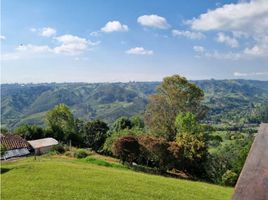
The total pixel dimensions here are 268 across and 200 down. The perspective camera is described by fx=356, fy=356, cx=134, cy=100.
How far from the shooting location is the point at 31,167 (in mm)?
32281

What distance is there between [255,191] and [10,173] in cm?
3042

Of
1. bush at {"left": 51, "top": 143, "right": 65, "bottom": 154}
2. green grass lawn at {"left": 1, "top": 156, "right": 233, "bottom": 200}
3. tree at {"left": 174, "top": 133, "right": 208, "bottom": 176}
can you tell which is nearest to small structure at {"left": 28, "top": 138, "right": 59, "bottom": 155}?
bush at {"left": 51, "top": 143, "right": 65, "bottom": 154}

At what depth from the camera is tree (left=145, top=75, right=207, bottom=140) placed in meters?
52.3

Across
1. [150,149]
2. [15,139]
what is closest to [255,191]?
[150,149]

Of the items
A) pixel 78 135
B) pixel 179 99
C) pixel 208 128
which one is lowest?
pixel 78 135

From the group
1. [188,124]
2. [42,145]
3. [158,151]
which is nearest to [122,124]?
[42,145]

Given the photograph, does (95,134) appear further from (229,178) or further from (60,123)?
(229,178)

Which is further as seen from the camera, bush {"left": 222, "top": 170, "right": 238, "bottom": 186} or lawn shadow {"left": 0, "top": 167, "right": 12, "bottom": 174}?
bush {"left": 222, "top": 170, "right": 238, "bottom": 186}

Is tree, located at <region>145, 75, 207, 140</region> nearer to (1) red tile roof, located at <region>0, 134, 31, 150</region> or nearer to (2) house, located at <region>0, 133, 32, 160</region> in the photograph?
(2) house, located at <region>0, 133, 32, 160</region>

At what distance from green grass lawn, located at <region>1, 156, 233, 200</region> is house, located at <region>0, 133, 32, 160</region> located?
19.1 m

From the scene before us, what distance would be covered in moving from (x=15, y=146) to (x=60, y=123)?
66.2 feet

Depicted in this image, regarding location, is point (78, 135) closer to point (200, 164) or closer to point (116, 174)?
point (200, 164)

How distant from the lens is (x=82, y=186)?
26.2m

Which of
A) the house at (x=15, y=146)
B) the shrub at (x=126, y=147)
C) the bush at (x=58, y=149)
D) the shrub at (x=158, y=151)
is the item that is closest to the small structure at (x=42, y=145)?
the house at (x=15, y=146)
